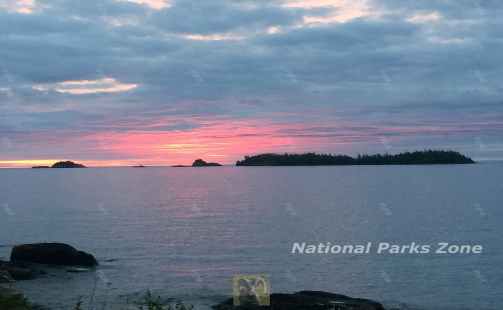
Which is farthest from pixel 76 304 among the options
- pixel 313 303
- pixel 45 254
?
pixel 45 254

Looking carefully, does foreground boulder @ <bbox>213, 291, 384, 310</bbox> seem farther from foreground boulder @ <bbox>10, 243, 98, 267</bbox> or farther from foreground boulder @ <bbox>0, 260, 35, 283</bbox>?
foreground boulder @ <bbox>10, 243, 98, 267</bbox>

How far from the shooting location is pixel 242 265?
131ft

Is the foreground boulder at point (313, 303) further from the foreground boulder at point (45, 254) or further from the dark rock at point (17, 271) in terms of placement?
the foreground boulder at point (45, 254)

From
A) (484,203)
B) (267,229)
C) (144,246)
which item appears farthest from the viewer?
(484,203)

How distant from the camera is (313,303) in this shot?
2497cm

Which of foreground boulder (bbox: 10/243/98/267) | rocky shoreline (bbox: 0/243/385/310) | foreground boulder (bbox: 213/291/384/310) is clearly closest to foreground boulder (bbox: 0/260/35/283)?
rocky shoreline (bbox: 0/243/385/310)

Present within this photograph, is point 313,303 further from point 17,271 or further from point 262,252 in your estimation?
Result: point 262,252

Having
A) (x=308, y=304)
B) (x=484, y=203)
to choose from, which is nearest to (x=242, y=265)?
(x=308, y=304)

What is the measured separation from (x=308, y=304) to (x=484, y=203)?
79020 millimetres

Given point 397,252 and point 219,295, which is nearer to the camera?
point 219,295

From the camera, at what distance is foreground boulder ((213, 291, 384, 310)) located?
24562mm

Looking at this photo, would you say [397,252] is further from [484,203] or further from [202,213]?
[484,203]

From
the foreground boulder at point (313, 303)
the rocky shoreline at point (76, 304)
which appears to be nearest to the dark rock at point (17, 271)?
the rocky shoreline at point (76, 304)

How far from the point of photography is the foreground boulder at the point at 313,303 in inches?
967
